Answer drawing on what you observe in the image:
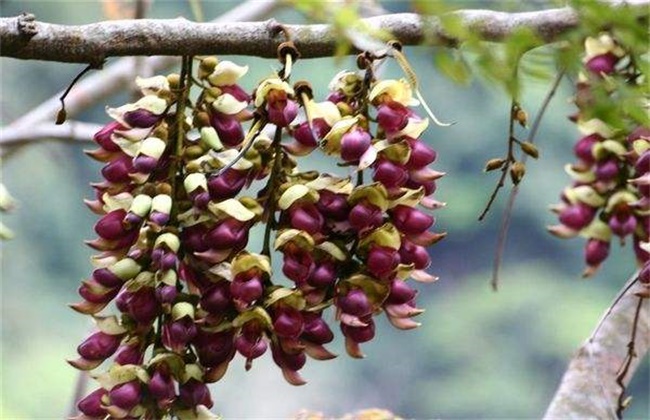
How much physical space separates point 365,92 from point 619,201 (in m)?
0.31

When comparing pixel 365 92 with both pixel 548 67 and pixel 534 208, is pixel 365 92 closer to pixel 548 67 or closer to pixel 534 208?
pixel 548 67

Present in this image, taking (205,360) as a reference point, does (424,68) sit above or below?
below

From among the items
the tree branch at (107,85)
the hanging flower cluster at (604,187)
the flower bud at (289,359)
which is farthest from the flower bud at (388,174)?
the tree branch at (107,85)

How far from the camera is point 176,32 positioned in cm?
65

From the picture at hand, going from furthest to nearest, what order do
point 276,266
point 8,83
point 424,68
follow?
point 424,68, point 276,266, point 8,83

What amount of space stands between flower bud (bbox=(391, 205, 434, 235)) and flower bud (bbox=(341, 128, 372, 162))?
0.13ft

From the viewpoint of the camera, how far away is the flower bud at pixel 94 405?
641mm

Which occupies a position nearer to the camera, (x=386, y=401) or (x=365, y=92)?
(x=365, y=92)

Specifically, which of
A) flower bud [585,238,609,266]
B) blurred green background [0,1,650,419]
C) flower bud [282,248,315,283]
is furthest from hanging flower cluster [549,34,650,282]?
blurred green background [0,1,650,419]

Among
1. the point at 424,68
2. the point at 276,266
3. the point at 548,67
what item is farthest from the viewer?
the point at 424,68

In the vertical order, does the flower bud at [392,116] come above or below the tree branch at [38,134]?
above

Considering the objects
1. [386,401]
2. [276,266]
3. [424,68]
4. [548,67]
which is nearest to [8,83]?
[276,266]

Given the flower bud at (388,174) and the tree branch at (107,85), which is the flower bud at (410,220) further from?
the tree branch at (107,85)

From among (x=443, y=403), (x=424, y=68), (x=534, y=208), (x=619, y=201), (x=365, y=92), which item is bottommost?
(x=443, y=403)
